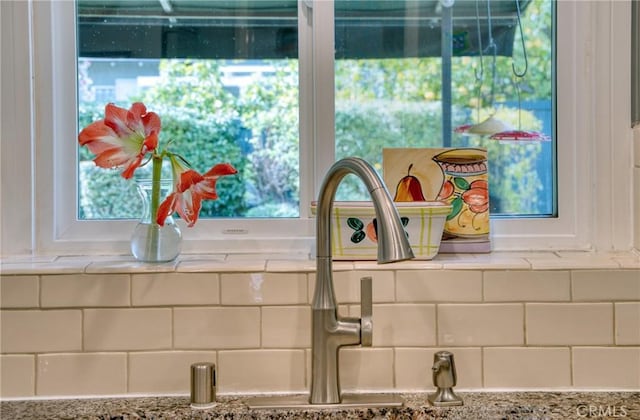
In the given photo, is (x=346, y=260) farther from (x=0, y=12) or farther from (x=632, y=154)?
(x=0, y=12)

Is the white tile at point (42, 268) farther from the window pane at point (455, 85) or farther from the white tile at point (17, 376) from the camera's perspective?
the window pane at point (455, 85)

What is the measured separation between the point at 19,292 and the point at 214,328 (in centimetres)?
38

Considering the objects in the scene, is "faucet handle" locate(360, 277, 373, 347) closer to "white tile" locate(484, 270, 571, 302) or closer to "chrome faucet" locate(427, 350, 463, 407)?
Result: "chrome faucet" locate(427, 350, 463, 407)

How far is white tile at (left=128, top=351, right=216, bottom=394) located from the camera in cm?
143

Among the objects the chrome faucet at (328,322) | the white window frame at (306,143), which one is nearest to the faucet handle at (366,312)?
the chrome faucet at (328,322)

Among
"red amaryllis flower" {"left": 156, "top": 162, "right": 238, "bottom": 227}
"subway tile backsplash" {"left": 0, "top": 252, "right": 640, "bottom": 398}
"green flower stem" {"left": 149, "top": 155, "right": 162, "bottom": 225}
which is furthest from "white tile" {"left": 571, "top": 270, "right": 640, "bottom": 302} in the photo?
"green flower stem" {"left": 149, "top": 155, "right": 162, "bottom": 225}

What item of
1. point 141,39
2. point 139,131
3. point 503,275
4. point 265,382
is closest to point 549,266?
point 503,275

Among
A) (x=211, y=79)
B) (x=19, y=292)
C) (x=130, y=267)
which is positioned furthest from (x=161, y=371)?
(x=211, y=79)

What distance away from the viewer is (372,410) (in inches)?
52.8

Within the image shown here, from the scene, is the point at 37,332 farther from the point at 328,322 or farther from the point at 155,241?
the point at 328,322

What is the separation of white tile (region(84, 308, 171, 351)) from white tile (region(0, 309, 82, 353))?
28mm

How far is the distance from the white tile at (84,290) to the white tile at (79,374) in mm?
101

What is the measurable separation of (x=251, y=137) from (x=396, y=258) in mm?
651

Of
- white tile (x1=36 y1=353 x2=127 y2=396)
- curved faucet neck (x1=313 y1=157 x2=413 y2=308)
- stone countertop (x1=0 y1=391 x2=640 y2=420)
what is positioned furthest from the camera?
white tile (x1=36 y1=353 x2=127 y2=396)
